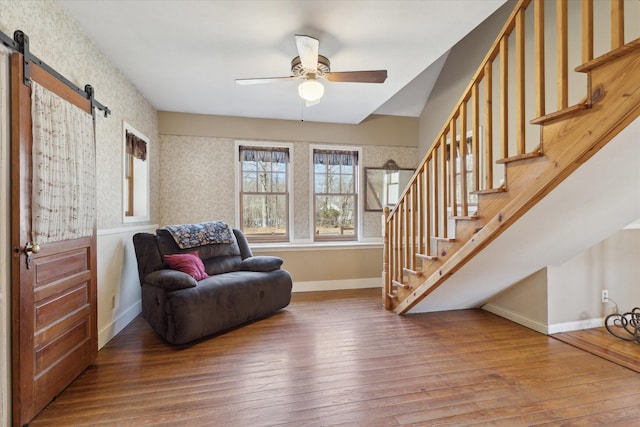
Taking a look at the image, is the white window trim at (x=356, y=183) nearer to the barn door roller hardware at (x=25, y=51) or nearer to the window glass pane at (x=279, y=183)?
the window glass pane at (x=279, y=183)

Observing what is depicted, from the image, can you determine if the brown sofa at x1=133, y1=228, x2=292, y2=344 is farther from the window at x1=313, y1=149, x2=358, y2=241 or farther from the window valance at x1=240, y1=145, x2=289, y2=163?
the window at x1=313, y1=149, x2=358, y2=241

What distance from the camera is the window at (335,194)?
502 cm

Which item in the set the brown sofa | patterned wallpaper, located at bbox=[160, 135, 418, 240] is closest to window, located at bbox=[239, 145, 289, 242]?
patterned wallpaper, located at bbox=[160, 135, 418, 240]

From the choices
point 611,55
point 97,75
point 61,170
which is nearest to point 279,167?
point 97,75

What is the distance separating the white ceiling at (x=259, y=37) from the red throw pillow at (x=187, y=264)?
1859 mm

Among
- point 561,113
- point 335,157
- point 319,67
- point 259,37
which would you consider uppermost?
point 259,37

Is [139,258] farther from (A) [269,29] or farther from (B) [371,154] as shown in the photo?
(B) [371,154]

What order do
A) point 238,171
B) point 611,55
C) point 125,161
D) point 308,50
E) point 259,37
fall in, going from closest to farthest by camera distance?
point 611,55
point 308,50
point 259,37
point 125,161
point 238,171

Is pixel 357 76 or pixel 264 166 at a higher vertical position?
pixel 357 76

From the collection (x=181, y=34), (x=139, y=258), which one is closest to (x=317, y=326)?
(x=139, y=258)

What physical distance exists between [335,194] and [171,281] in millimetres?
2923

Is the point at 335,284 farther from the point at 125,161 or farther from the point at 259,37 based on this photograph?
the point at 259,37

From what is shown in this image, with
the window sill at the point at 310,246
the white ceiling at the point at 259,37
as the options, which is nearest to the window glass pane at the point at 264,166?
the window sill at the point at 310,246

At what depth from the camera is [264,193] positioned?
4.86m
